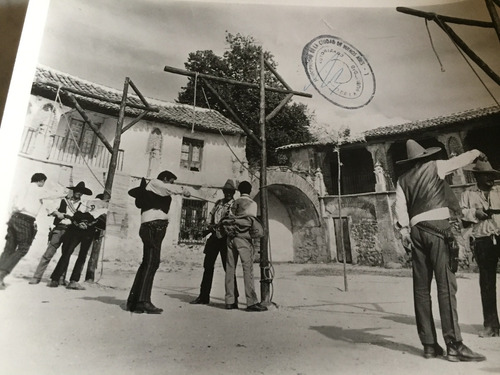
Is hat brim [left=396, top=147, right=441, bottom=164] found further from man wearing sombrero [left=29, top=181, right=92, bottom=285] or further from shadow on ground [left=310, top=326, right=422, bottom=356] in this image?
man wearing sombrero [left=29, top=181, right=92, bottom=285]

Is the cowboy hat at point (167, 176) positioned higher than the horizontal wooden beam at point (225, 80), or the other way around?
the horizontal wooden beam at point (225, 80)

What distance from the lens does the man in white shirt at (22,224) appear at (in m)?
1.95

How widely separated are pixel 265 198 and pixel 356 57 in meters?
1.45

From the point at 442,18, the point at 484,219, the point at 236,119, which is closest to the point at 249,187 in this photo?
the point at 236,119

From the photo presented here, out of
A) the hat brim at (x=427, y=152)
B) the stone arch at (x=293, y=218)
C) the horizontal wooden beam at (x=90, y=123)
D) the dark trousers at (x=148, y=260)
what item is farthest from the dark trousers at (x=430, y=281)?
the horizontal wooden beam at (x=90, y=123)

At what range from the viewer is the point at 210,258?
7.61 feet

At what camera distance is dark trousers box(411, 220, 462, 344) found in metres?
2.08

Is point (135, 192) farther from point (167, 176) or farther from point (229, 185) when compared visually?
point (229, 185)

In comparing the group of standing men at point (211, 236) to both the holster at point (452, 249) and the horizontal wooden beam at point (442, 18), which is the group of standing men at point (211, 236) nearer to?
the holster at point (452, 249)

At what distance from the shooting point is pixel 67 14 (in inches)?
97.0

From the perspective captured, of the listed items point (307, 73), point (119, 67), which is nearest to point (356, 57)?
point (307, 73)

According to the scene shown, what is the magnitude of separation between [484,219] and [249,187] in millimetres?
1680

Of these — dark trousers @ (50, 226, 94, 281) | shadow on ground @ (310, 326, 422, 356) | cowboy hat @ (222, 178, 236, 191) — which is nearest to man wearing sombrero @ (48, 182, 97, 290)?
dark trousers @ (50, 226, 94, 281)

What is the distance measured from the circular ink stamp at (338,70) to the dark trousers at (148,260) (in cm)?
167
